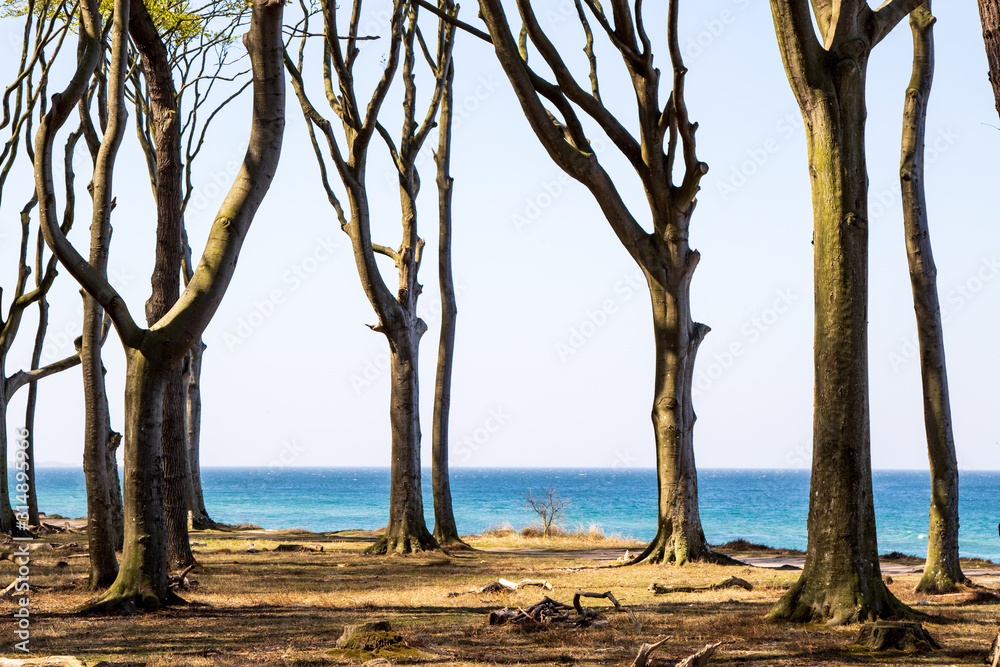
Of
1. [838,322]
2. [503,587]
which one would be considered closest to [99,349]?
[503,587]

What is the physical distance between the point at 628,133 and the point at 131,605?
8102 mm

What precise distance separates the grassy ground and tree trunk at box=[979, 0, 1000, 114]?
10.6ft

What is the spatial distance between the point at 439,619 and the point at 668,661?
246cm

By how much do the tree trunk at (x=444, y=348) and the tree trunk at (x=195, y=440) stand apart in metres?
6.99

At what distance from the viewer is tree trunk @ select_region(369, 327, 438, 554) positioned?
1319 centimetres

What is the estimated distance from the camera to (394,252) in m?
14.2

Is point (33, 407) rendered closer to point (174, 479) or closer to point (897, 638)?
point (174, 479)

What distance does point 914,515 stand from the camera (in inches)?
1890

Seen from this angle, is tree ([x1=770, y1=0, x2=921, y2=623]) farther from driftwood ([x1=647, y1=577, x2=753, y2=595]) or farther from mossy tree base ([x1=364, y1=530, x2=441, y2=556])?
mossy tree base ([x1=364, y1=530, x2=441, y2=556])

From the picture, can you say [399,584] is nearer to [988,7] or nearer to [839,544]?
[839,544]

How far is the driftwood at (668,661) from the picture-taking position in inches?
172

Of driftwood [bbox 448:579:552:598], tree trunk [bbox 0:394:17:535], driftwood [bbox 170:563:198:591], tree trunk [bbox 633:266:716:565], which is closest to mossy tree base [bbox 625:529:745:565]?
tree trunk [bbox 633:266:716:565]

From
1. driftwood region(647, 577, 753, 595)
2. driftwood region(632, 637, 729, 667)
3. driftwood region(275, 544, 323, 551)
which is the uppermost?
driftwood region(632, 637, 729, 667)

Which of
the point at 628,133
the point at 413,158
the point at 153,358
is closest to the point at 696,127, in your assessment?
the point at 628,133
